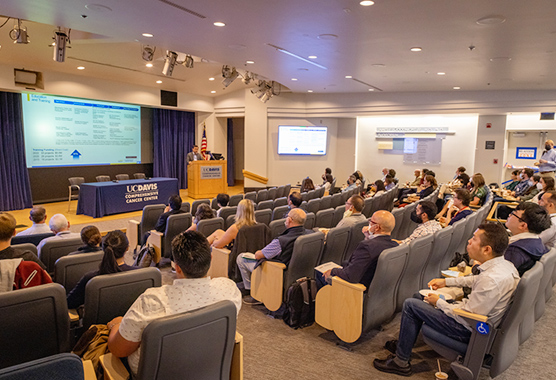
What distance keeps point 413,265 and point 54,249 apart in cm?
352

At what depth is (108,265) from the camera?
2.71 metres

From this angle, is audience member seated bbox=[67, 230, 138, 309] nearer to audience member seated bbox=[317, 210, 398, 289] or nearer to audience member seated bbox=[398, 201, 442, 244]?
audience member seated bbox=[317, 210, 398, 289]

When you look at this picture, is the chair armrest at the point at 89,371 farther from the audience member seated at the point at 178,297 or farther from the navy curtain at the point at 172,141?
the navy curtain at the point at 172,141

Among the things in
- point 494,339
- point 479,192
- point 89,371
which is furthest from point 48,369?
point 479,192

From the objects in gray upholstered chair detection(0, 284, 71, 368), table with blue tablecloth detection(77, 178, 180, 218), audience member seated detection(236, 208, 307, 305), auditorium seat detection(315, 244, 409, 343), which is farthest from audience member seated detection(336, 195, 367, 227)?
table with blue tablecloth detection(77, 178, 180, 218)

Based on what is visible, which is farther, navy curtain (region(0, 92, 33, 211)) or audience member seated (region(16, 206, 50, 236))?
navy curtain (region(0, 92, 33, 211))

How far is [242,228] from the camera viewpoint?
4.32 meters

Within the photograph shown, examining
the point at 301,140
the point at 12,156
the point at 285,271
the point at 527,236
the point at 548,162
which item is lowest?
the point at 285,271

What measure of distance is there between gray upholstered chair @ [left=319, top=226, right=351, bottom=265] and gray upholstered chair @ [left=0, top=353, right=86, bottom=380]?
299 centimetres

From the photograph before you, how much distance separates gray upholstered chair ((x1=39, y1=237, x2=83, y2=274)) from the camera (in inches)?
141

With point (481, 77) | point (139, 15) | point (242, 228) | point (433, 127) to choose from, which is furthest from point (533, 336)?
point (433, 127)

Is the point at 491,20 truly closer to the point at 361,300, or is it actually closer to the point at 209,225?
the point at 361,300

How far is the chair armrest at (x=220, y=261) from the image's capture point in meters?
4.46

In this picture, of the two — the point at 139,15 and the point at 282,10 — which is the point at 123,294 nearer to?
the point at 282,10
